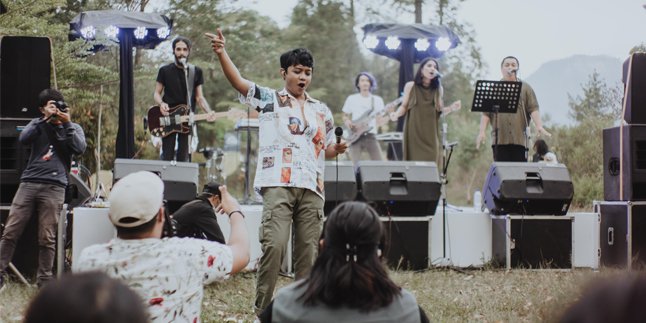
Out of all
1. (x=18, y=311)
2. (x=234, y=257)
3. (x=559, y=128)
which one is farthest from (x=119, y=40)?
(x=559, y=128)

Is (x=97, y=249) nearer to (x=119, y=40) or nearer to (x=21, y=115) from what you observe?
(x=21, y=115)

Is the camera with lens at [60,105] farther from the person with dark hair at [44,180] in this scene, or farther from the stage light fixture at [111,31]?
the stage light fixture at [111,31]

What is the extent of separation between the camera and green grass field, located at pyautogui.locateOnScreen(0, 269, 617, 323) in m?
5.06

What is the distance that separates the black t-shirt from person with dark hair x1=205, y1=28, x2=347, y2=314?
3.85 m

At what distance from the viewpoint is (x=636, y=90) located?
6.88 metres

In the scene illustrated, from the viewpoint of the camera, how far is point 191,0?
16.7 m

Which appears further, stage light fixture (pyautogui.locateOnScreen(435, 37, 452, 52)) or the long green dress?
stage light fixture (pyautogui.locateOnScreen(435, 37, 452, 52))

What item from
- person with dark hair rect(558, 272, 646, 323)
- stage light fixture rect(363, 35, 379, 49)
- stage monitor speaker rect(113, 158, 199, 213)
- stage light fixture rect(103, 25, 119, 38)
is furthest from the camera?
stage light fixture rect(363, 35, 379, 49)

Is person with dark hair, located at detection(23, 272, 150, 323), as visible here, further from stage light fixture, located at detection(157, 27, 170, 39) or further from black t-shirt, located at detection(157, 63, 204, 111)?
stage light fixture, located at detection(157, 27, 170, 39)

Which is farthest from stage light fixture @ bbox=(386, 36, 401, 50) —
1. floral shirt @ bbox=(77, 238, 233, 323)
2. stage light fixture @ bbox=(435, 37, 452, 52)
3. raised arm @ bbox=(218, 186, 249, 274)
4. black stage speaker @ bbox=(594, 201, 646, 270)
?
floral shirt @ bbox=(77, 238, 233, 323)

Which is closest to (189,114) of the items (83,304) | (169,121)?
(169,121)

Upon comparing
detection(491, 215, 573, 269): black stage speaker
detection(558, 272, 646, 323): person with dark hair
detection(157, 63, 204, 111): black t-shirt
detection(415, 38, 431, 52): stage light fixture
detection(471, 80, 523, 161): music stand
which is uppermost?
detection(415, 38, 431, 52): stage light fixture

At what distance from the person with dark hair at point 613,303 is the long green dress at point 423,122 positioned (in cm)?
689

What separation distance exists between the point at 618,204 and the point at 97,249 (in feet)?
18.3
